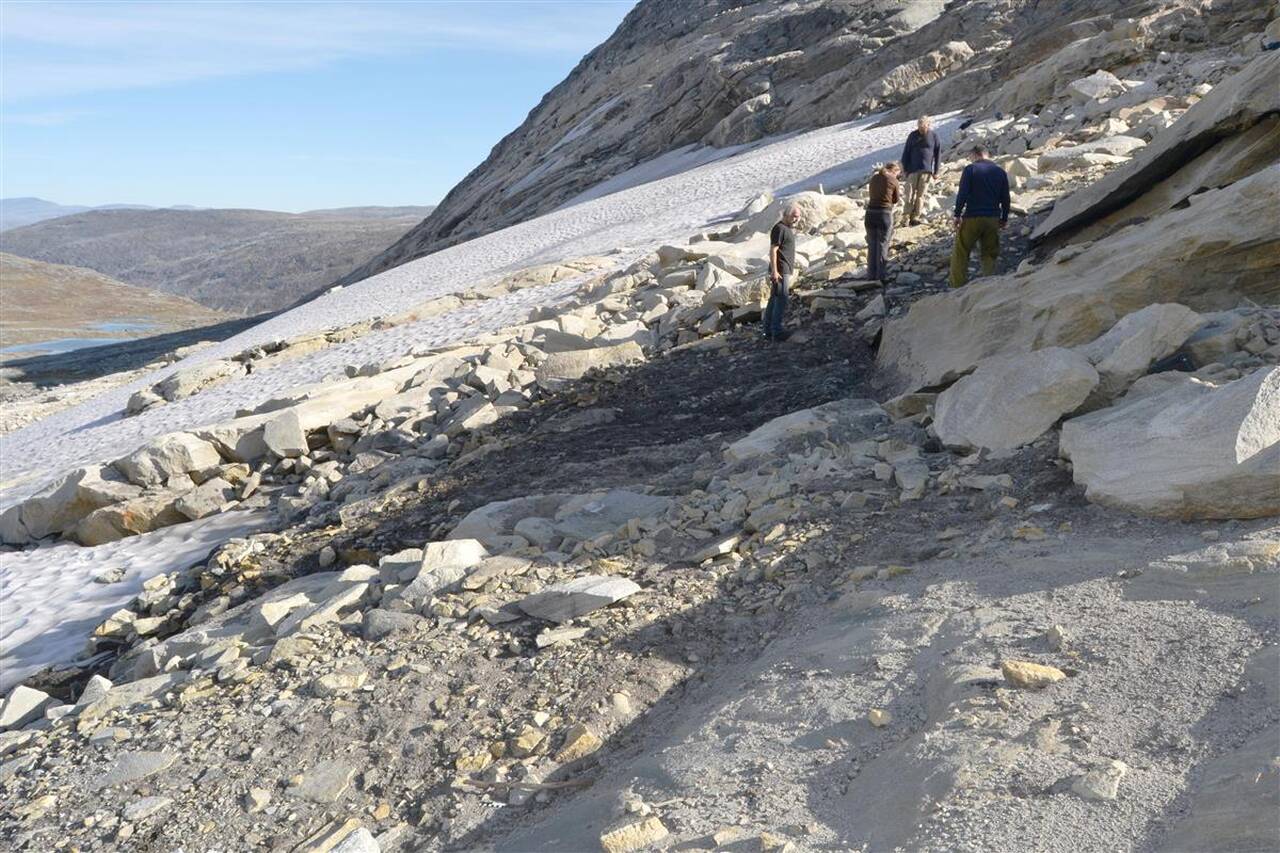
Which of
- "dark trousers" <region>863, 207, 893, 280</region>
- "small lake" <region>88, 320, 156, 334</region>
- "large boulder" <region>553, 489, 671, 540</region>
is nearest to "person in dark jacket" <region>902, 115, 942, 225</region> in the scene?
"dark trousers" <region>863, 207, 893, 280</region>

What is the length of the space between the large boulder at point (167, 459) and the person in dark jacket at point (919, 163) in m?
8.30

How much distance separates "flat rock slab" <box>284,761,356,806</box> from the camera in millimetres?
4496

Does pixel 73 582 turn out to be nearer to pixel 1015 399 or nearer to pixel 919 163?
pixel 1015 399

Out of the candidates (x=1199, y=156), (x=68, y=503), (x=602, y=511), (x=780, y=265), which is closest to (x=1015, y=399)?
(x=602, y=511)

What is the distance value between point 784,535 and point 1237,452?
7.27 feet

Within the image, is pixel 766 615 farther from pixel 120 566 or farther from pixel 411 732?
pixel 120 566

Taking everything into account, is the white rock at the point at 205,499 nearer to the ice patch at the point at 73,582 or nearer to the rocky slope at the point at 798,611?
the ice patch at the point at 73,582

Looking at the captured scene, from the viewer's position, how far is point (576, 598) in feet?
18.0

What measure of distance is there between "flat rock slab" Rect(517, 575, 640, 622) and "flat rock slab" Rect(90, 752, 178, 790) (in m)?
1.80

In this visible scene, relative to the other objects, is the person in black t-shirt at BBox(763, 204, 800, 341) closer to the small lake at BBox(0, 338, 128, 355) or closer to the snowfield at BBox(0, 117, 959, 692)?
the snowfield at BBox(0, 117, 959, 692)

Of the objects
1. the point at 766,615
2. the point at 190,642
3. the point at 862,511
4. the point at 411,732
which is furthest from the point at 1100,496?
the point at 190,642

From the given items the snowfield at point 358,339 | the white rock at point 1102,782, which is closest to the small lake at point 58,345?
the snowfield at point 358,339

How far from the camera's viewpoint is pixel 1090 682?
145 inches

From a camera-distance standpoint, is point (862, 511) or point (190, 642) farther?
point (190, 642)
